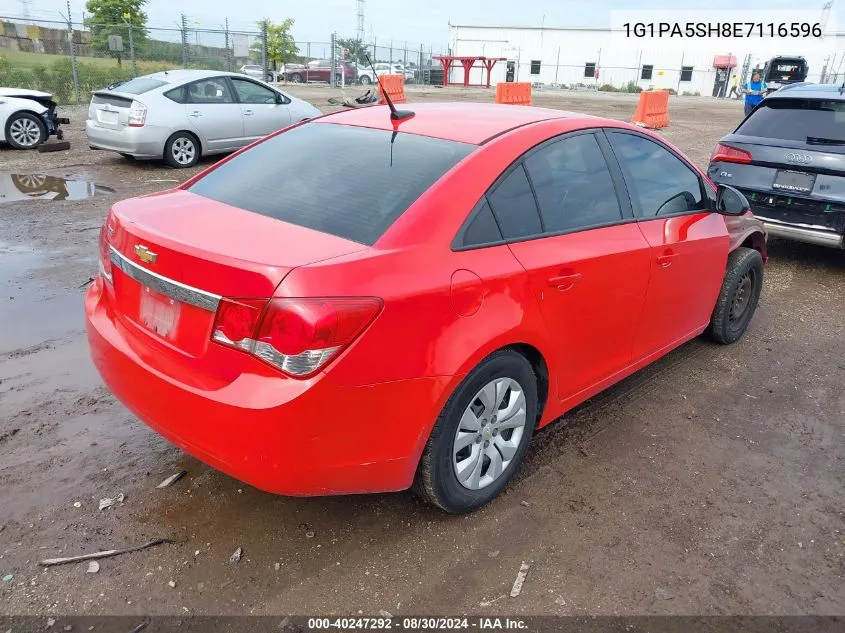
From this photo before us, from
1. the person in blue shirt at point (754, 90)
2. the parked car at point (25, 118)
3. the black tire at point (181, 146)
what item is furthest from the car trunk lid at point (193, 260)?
the person in blue shirt at point (754, 90)

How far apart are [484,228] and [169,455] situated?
1.89m

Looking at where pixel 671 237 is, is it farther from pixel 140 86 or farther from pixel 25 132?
pixel 25 132

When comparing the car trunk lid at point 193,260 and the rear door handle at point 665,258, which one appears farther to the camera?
the rear door handle at point 665,258

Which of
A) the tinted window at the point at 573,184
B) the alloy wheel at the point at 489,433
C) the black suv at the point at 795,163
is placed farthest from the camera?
the black suv at the point at 795,163

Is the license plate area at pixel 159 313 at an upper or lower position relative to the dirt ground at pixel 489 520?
upper

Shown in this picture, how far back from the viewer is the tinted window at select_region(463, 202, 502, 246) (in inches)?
103

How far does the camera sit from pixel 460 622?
2.36m

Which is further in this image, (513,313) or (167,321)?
(513,313)

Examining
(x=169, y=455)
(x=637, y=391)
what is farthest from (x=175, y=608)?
(x=637, y=391)

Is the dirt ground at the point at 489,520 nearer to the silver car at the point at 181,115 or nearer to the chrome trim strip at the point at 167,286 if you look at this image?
the chrome trim strip at the point at 167,286

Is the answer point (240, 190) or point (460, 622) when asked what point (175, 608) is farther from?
point (240, 190)

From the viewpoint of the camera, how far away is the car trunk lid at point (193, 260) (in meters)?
2.24

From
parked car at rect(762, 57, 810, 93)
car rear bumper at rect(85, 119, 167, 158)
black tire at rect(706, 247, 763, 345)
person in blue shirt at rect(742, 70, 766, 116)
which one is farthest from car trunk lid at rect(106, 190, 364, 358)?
parked car at rect(762, 57, 810, 93)

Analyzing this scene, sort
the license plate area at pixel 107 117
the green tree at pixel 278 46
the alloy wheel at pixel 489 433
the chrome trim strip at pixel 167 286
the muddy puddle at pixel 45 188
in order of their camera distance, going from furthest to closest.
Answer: the green tree at pixel 278 46 → the license plate area at pixel 107 117 → the muddy puddle at pixel 45 188 → the alloy wheel at pixel 489 433 → the chrome trim strip at pixel 167 286
